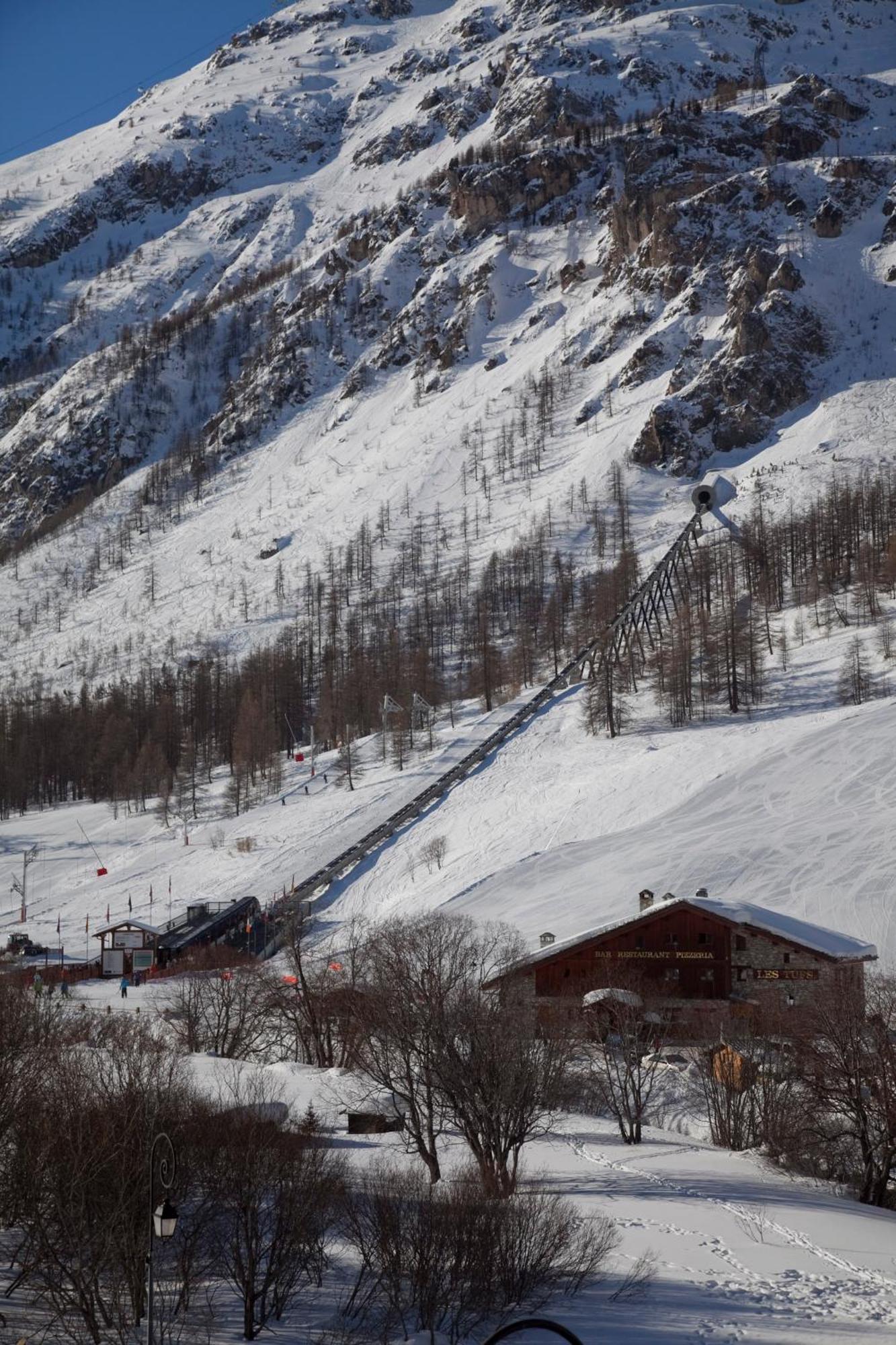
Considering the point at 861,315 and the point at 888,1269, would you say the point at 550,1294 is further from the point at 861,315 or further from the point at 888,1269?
the point at 861,315

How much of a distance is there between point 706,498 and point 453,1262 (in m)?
123

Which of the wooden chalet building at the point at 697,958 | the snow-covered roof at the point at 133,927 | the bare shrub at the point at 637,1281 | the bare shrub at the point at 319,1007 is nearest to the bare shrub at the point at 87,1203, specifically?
the bare shrub at the point at 637,1281

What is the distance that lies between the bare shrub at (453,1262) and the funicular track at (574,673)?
126ft

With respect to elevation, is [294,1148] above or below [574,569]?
below

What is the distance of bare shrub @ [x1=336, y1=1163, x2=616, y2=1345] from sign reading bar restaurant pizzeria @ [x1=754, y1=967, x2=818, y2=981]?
2644 centimetres

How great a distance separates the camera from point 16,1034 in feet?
84.1

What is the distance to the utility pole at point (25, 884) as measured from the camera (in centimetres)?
7581

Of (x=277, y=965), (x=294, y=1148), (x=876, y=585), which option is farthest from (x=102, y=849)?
(x=294, y=1148)

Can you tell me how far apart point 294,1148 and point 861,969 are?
94.2 feet

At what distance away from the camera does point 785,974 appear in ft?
156

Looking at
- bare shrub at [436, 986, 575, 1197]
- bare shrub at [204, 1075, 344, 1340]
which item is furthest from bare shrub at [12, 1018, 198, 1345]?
bare shrub at [436, 986, 575, 1197]

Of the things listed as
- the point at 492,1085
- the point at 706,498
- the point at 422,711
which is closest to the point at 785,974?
the point at 492,1085

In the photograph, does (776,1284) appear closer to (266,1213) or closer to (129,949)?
(266,1213)

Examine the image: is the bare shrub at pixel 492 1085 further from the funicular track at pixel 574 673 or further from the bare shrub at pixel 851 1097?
the funicular track at pixel 574 673
